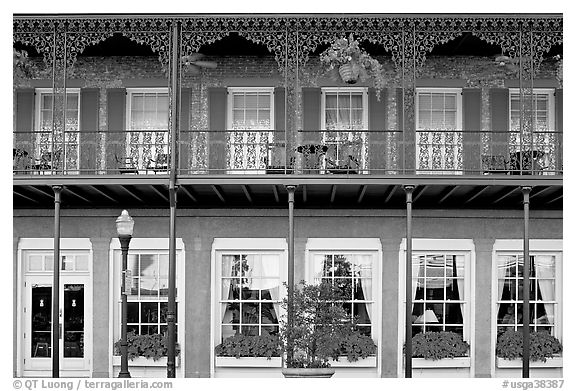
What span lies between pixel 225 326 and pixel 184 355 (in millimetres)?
831

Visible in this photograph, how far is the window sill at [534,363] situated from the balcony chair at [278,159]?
4.69 metres

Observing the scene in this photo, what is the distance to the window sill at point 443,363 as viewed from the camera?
17250mm

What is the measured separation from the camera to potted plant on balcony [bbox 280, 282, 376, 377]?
14602mm

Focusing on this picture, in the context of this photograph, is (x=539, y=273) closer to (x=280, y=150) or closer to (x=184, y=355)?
(x=280, y=150)

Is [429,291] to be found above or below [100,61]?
below

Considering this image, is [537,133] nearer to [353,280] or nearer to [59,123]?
[353,280]

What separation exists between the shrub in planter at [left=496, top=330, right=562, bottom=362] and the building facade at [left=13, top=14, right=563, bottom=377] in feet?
0.49

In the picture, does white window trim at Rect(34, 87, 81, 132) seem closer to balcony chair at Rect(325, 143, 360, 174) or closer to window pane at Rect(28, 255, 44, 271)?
window pane at Rect(28, 255, 44, 271)

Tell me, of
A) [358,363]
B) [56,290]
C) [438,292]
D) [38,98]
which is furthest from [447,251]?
[38,98]

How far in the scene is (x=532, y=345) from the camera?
680 inches

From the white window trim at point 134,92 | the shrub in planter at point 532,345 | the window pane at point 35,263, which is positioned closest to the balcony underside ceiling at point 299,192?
the window pane at point 35,263
